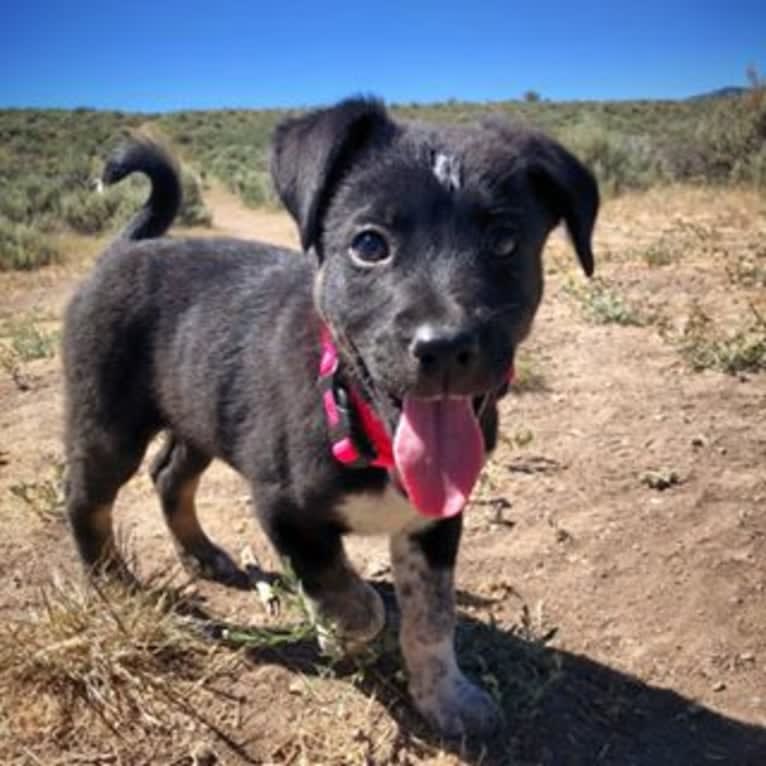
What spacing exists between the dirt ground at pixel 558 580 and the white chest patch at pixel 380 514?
0.53 metres

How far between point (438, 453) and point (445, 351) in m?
0.38

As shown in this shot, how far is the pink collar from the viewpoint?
279 cm

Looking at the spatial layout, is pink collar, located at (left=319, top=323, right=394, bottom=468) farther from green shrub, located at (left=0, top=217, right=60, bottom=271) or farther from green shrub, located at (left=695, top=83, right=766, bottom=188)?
green shrub, located at (left=695, top=83, right=766, bottom=188)

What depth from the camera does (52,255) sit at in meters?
12.9

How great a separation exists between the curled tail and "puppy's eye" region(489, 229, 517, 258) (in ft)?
5.79

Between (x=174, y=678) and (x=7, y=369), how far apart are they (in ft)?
12.9

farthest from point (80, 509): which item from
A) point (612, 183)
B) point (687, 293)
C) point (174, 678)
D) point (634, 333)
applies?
point (612, 183)

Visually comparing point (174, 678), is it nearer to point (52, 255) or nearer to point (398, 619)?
point (398, 619)

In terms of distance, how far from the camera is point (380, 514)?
2.92m

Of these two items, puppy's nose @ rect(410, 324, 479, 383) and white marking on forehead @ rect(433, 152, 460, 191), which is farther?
white marking on forehead @ rect(433, 152, 460, 191)

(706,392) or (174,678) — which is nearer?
(174,678)

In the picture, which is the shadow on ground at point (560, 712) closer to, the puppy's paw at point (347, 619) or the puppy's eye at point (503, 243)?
the puppy's paw at point (347, 619)

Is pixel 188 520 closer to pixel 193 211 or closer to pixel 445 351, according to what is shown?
pixel 445 351

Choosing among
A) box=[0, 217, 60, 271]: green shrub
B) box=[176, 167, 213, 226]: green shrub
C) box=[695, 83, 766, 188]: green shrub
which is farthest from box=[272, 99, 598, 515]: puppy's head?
box=[176, 167, 213, 226]: green shrub
